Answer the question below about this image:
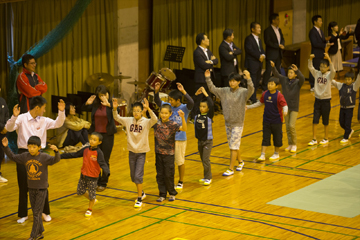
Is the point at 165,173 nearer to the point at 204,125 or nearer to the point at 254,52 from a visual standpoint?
the point at 204,125

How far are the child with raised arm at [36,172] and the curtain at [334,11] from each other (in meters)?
14.5

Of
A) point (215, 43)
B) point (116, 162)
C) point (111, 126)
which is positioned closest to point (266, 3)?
point (215, 43)

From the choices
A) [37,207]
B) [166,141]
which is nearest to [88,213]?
[37,207]

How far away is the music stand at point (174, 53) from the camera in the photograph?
47.6 feet

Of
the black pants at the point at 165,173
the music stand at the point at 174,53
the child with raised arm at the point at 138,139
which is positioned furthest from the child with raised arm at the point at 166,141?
the music stand at the point at 174,53

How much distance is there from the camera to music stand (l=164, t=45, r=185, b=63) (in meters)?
14.5

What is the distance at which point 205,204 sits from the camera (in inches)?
316

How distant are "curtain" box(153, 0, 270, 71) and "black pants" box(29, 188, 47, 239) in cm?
816

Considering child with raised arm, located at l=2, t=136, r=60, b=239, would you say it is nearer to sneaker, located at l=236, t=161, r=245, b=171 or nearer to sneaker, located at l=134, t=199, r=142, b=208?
sneaker, located at l=134, t=199, r=142, b=208

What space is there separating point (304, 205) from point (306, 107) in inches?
268

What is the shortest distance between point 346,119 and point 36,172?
21.7 feet

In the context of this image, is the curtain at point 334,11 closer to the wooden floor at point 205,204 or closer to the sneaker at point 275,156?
the wooden floor at point 205,204

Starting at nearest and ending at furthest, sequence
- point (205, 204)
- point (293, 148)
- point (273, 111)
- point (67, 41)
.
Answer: point (205, 204) → point (273, 111) → point (293, 148) → point (67, 41)

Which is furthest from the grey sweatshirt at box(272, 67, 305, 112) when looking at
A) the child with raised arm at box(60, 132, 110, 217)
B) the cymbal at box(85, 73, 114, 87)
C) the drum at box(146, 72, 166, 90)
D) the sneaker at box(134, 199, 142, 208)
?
the child with raised arm at box(60, 132, 110, 217)
